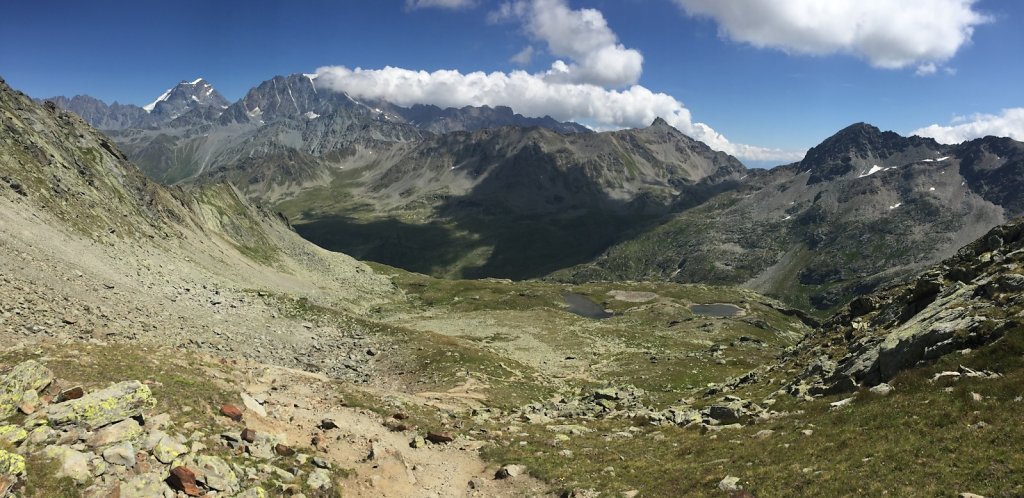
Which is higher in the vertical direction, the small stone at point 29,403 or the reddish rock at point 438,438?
the small stone at point 29,403

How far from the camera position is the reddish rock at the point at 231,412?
86.9 ft

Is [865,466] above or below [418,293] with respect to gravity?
above

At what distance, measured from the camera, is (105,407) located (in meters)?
21.6

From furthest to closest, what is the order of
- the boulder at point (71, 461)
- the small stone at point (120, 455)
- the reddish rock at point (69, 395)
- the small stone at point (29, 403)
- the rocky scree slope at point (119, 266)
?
the rocky scree slope at point (119, 266) → the reddish rock at point (69, 395) → the small stone at point (29, 403) → the small stone at point (120, 455) → the boulder at point (71, 461)

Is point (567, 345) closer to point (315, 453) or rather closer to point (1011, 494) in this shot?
point (315, 453)

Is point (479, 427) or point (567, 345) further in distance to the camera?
point (567, 345)

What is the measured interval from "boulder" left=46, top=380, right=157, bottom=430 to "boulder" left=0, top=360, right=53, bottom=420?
1.33 meters

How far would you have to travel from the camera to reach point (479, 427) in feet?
121

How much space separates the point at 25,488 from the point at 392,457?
1534cm

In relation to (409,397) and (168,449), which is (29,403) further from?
(409,397)

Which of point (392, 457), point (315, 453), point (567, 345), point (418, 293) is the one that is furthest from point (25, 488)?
point (418, 293)

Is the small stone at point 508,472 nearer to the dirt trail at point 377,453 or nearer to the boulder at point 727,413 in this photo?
Answer: the dirt trail at point 377,453

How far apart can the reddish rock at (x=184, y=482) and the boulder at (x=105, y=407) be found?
4435 mm

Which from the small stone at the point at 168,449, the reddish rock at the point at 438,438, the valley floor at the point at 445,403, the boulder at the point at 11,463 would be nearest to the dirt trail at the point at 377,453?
the valley floor at the point at 445,403
